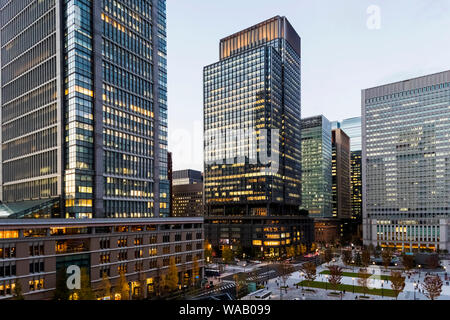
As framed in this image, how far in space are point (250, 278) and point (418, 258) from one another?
69481 mm

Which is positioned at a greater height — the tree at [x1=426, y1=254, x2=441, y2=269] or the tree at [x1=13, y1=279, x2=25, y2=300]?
the tree at [x1=13, y1=279, x2=25, y2=300]

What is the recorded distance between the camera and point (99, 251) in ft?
291

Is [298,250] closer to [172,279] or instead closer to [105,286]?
[172,279]

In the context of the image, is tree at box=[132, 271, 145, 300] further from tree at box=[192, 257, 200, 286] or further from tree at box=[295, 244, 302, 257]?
tree at box=[295, 244, 302, 257]

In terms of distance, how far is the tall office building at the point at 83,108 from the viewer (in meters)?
105

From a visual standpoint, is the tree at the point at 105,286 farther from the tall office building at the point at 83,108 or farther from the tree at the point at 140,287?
the tall office building at the point at 83,108

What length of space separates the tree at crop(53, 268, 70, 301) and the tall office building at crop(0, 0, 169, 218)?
25110 millimetres

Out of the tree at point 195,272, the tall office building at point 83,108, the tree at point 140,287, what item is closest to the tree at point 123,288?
the tree at point 140,287

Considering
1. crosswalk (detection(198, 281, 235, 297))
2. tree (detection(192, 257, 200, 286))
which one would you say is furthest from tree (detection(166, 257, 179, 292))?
tree (detection(192, 257, 200, 286))

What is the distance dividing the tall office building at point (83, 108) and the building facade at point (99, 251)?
48.3ft

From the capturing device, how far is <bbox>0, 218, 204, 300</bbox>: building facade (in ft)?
239

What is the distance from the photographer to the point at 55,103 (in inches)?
4289
